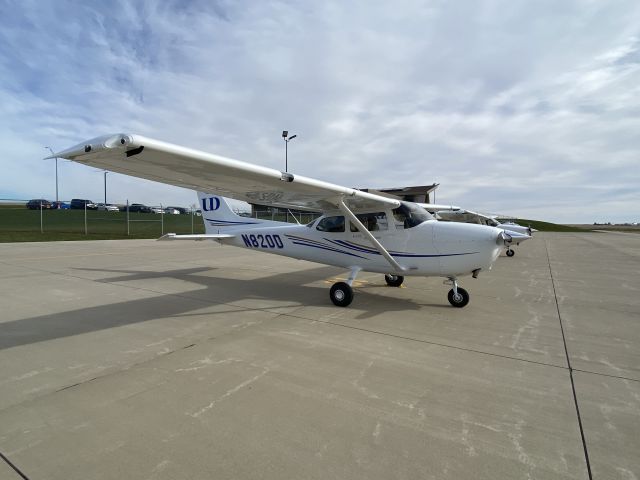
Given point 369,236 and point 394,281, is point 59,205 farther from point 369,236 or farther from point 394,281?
point 369,236

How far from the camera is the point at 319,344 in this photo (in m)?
4.43

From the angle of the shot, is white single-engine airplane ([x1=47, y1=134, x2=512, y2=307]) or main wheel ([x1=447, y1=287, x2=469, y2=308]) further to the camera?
main wheel ([x1=447, y1=287, x2=469, y2=308])

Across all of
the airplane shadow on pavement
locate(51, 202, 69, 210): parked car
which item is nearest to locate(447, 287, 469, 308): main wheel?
the airplane shadow on pavement

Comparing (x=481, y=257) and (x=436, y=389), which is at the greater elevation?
(x=481, y=257)

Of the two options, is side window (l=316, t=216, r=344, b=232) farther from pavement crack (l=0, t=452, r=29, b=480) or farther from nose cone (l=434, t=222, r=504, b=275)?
pavement crack (l=0, t=452, r=29, b=480)

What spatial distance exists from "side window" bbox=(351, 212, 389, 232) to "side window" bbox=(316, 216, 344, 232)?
0.95ft

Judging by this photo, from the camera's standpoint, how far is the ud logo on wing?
1004cm

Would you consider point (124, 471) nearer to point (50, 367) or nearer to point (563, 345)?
point (50, 367)

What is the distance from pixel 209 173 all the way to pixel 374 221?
143 inches

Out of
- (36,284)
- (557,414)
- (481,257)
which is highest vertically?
(481,257)

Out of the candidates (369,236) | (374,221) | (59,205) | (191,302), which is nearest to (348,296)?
(369,236)

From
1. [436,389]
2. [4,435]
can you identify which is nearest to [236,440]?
[4,435]

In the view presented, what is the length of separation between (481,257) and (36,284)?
31.8ft

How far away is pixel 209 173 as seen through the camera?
4844 mm
